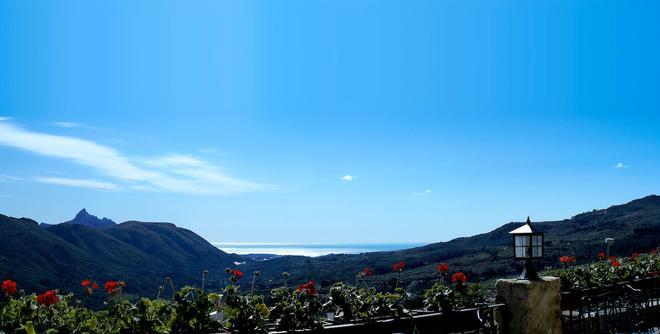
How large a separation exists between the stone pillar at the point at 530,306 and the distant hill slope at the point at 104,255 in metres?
39.3

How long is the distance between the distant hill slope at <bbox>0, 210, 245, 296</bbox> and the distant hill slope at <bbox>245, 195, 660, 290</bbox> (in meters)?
11.9

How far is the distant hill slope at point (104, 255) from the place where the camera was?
50312mm

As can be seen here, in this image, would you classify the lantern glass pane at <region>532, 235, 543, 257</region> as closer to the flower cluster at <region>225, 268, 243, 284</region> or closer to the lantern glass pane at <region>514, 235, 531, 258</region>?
the lantern glass pane at <region>514, 235, 531, 258</region>

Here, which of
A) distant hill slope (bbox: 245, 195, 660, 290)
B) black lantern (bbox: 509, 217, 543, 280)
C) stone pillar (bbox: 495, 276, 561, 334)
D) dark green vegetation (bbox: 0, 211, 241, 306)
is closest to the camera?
stone pillar (bbox: 495, 276, 561, 334)

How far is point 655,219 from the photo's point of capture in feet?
164

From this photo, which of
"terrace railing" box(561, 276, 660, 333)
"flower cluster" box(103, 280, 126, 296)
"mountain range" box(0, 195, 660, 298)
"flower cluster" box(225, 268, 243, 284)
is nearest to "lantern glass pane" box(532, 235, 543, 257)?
"terrace railing" box(561, 276, 660, 333)

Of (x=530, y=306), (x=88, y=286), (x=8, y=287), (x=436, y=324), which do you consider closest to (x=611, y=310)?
(x=530, y=306)

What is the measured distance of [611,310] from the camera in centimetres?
752

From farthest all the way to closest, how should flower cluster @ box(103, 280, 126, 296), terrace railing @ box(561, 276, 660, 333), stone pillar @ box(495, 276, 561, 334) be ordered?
terrace railing @ box(561, 276, 660, 333)
stone pillar @ box(495, 276, 561, 334)
flower cluster @ box(103, 280, 126, 296)

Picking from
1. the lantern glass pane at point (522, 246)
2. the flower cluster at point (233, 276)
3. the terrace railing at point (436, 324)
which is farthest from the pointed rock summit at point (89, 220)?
the lantern glass pane at point (522, 246)

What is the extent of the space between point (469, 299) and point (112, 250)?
69548mm

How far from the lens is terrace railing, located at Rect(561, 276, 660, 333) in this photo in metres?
6.39

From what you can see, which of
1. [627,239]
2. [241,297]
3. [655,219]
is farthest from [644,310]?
[655,219]

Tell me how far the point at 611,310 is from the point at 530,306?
319 cm
